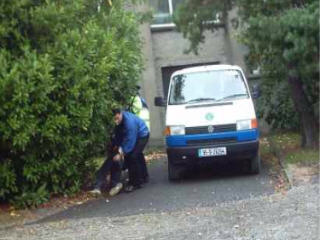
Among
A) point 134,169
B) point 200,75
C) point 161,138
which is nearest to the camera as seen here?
point 134,169

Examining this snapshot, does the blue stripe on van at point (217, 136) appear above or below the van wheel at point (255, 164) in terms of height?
above

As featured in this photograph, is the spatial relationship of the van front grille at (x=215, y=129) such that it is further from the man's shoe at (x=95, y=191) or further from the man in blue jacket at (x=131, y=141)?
the man's shoe at (x=95, y=191)

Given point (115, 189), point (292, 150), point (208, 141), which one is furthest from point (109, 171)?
point (292, 150)

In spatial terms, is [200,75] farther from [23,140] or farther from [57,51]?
[23,140]

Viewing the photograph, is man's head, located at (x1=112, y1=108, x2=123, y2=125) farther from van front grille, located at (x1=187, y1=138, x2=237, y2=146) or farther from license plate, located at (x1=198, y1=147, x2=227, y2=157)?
license plate, located at (x1=198, y1=147, x2=227, y2=157)

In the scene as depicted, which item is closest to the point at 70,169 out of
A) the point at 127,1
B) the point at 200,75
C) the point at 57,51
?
the point at 57,51

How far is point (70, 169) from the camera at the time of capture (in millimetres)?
10422

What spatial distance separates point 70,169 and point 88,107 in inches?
44.3

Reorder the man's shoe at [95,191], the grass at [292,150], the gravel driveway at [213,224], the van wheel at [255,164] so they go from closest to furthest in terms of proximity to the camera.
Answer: the gravel driveway at [213,224], the man's shoe at [95,191], the van wheel at [255,164], the grass at [292,150]

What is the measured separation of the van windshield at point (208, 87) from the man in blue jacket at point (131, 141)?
3.65 feet

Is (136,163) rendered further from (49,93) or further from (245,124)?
(49,93)

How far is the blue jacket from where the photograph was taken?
11.0 m

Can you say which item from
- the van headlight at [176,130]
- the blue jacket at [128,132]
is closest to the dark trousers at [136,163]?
the blue jacket at [128,132]

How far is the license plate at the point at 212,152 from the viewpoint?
11.3 metres
